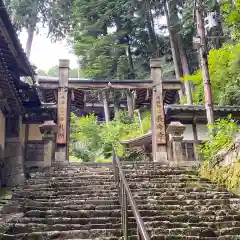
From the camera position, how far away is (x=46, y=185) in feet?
31.5

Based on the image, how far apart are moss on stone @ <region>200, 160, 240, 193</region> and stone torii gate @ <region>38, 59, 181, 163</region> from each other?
13.8 feet

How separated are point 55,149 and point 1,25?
5.25 meters

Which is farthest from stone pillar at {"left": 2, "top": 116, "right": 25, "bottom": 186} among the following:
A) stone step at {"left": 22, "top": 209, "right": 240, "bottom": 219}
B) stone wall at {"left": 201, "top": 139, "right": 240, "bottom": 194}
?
stone wall at {"left": 201, "top": 139, "right": 240, "bottom": 194}

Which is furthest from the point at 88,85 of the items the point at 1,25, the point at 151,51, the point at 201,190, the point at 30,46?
the point at 30,46

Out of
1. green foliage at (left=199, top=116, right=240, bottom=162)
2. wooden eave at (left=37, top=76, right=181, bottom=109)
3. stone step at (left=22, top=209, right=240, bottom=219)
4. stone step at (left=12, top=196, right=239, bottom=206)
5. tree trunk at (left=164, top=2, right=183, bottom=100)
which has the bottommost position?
stone step at (left=22, top=209, right=240, bottom=219)

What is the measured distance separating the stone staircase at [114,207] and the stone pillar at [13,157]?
2.29 meters

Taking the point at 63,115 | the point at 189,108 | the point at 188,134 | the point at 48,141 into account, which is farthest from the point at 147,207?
the point at 188,134

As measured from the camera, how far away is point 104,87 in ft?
53.3

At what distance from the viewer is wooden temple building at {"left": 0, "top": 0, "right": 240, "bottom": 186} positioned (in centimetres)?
1309

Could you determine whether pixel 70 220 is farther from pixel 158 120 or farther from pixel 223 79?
pixel 223 79

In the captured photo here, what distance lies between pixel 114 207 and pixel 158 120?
816 cm

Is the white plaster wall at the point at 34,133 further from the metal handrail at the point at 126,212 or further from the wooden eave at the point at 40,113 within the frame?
the metal handrail at the point at 126,212

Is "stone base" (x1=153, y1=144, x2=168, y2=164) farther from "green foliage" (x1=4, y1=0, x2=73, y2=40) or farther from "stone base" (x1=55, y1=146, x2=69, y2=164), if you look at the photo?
"green foliage" (x1=4, y1=0, x2=73, y2=40)

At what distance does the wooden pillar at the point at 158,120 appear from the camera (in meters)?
14.7
